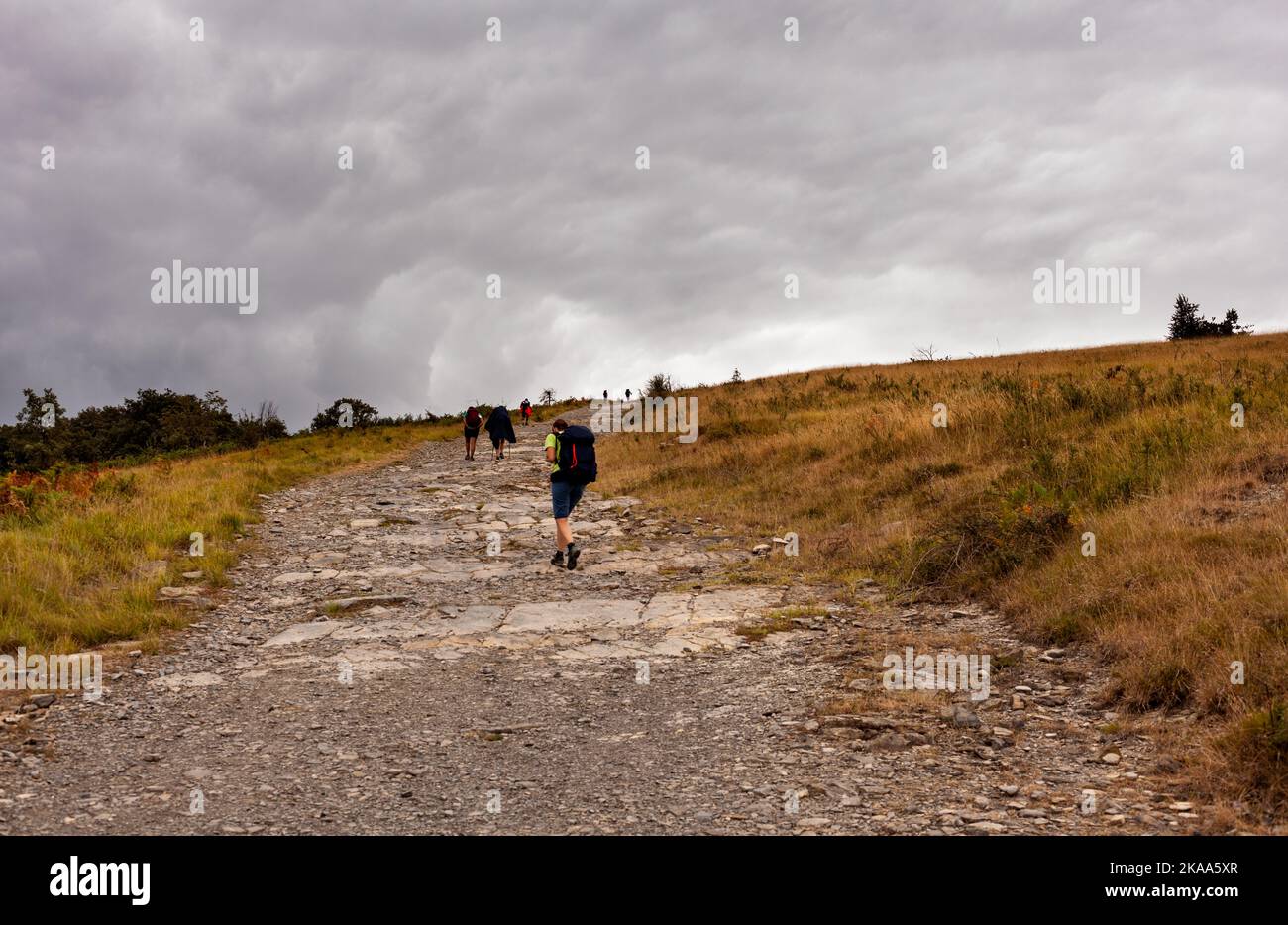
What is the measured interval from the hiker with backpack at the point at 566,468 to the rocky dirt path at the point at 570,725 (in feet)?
3.74

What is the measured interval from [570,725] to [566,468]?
6.43m

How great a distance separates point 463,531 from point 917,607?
321 inches

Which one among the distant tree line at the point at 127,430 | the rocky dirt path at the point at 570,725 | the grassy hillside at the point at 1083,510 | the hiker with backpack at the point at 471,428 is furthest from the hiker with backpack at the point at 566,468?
the distant tree line at the point at 127,430

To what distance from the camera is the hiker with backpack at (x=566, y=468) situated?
12.6m

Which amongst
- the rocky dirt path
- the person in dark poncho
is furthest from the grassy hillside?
the person in dark poncho

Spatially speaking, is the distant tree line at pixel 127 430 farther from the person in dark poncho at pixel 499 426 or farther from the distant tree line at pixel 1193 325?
the distant tree line at pixel 1193 325

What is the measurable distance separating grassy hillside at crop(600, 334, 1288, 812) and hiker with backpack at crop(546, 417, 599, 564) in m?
2.94

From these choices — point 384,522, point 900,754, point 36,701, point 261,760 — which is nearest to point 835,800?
point 900,754

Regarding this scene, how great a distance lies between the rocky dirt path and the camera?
507cm

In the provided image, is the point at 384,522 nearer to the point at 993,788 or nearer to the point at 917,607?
the point at 917,607

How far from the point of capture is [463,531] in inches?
591

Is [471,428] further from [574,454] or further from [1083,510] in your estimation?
[1083,510]
